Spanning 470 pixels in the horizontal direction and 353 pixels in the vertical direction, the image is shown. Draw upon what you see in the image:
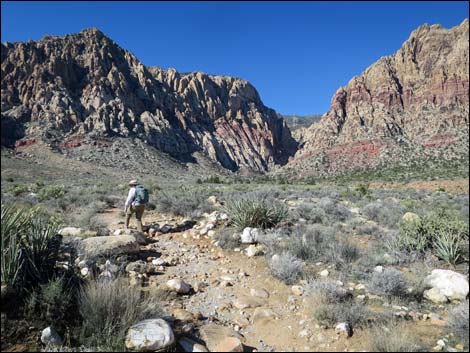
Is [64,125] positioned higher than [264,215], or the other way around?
[64,125]

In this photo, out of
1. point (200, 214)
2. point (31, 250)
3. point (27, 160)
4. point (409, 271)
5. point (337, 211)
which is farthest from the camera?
point (27, 160)

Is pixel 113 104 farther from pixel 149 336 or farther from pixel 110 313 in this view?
pixel 149 336

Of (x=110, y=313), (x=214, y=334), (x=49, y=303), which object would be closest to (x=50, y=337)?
(x=49, y=303)

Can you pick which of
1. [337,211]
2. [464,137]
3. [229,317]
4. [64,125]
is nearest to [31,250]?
[229,317]

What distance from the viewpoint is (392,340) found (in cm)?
347

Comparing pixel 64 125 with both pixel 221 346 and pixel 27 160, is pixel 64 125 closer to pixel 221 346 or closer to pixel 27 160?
pixel 27 160

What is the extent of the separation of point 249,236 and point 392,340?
4471mm

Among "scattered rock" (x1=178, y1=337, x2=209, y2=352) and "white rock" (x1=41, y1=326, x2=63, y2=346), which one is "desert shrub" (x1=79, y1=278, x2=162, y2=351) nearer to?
"white rock" (x1=41, y1=326, x2=63, y2=346)

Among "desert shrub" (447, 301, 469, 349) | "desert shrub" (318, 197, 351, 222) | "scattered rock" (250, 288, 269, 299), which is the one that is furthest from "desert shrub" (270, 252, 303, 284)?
"desert shrub" (318, 197, 351, 222)

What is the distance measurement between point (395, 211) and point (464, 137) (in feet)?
249

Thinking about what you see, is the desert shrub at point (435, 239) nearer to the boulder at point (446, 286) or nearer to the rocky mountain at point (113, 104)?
the boulder at point (446, 286)

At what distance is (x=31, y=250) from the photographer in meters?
4.43

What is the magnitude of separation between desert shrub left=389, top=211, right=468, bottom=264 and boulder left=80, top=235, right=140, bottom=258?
5677mm

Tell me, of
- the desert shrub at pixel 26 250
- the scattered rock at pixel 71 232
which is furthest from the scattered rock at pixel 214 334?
the scattered rock at pixel 71 232
